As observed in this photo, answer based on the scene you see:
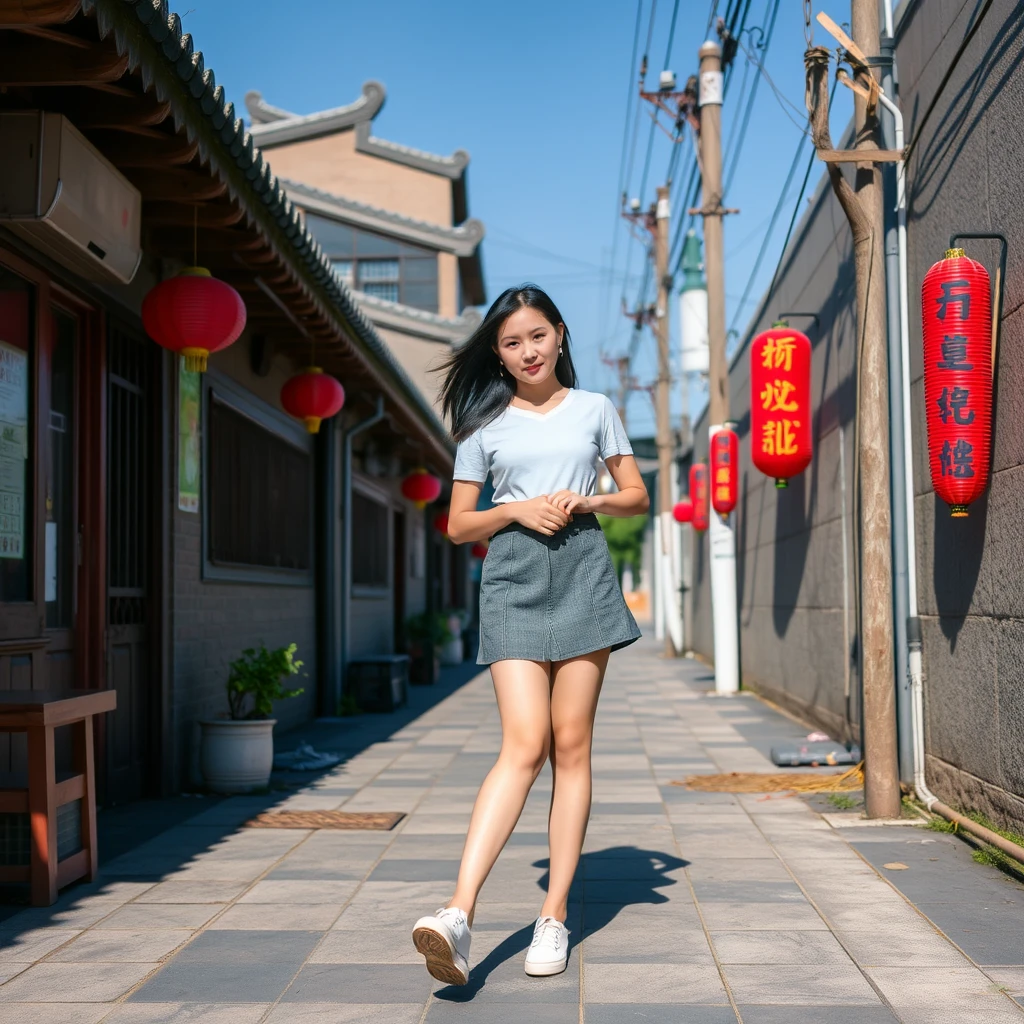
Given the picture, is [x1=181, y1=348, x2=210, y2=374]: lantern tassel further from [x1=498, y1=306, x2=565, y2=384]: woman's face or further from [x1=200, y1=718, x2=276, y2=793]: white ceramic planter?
[x1=498, y1=306, x2=565, y2=384]: woman's face

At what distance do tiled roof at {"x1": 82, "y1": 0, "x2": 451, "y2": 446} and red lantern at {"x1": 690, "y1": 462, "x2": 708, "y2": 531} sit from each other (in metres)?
9.65

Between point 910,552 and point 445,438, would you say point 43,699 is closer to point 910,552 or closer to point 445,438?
point 910,552

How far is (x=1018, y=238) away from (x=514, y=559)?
2503 millimetres

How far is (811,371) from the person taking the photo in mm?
9508

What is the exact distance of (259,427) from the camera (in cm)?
907

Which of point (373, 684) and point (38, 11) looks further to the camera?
point (373, 684)

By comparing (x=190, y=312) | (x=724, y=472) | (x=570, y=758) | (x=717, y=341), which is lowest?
(x=570, y=758)

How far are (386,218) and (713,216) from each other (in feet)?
31.3

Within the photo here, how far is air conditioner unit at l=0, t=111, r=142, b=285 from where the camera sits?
443cm

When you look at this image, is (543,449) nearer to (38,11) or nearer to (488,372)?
(488,372)

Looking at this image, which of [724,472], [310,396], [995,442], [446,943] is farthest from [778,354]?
[446,943]

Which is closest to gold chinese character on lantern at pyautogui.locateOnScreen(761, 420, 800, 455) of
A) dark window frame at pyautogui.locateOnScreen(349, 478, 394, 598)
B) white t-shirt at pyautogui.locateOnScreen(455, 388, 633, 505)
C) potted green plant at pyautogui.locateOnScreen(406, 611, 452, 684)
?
dark window frame at pyautogui.locateOnScreen(349, 478, 394, 598)

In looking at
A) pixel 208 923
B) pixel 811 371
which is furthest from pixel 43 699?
pixel 811 371

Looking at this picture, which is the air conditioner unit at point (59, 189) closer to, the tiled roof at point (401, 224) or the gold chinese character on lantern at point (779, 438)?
the gold chinese character on lantern at point (779, 438)
